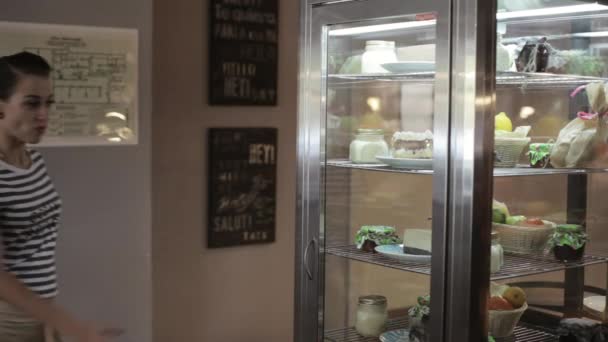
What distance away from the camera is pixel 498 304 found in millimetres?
2293

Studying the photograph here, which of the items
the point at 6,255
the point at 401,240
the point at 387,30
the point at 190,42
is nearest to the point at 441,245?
the point at 401,240

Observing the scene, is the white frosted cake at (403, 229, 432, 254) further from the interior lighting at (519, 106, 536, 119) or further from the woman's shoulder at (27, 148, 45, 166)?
the woman's shoulder at (27, 148, 45, 166)

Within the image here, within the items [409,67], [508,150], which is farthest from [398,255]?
[409,67]

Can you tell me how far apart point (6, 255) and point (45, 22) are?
0.83m

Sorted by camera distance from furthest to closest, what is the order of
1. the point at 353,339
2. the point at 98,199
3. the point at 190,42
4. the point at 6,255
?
the point at 190,42 → the point at 98,199 → the point at 353,339 → the point at 6,255

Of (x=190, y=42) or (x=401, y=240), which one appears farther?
(x=190, y=42)

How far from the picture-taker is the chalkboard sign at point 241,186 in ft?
10.9

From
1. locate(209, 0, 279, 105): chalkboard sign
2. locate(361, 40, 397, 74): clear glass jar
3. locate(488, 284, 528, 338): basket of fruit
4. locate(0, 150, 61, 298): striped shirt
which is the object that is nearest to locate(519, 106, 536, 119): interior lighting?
locate(361, 40, 397, 74): clear glass jar

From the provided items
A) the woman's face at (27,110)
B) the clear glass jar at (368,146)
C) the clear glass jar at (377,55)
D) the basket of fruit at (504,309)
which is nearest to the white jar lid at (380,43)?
the clear glass jar at (377,55)

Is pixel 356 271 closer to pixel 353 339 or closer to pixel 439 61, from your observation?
pixel 353 339

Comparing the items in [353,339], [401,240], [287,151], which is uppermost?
[287,151]

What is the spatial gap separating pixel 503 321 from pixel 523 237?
26cm

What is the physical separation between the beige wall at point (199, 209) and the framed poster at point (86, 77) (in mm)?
206

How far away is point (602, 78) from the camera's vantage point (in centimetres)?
246
